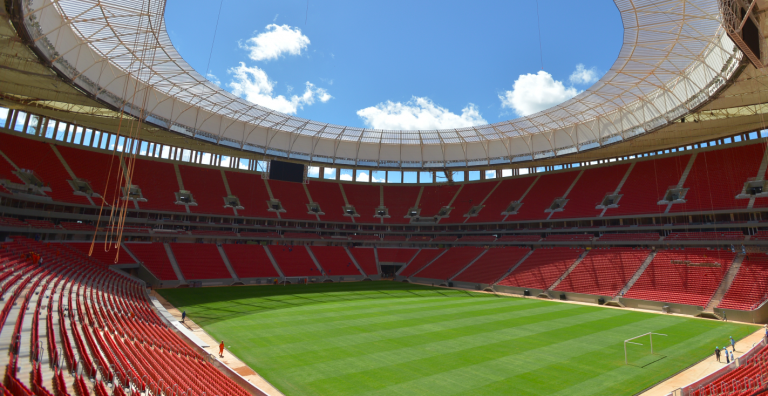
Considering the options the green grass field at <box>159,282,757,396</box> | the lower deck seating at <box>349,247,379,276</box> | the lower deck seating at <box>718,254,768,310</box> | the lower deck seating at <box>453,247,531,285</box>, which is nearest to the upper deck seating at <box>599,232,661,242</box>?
the lower deck seating at <box>718,254,768,310</box>

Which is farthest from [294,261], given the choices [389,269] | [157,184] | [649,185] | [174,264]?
[649,185]

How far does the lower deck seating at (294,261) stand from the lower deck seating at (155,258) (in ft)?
36.1

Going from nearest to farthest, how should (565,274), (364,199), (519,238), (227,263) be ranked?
1. (565,274)
2. (227,263)
3. (519,238)
4. (364,199)

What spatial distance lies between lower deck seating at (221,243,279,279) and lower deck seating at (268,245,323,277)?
1.25 meters

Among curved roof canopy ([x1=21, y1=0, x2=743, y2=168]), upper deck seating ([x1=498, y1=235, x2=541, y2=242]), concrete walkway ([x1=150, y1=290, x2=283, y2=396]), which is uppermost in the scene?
curved roof canopy ([x1=21, y1=0, x2=743, y2=168])

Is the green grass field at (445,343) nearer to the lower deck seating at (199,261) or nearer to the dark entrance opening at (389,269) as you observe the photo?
the lower deck seating at (199,261)

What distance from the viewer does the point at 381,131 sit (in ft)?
152

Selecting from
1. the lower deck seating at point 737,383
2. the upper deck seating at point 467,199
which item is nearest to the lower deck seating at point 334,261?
the upper deck seating at point 467,199

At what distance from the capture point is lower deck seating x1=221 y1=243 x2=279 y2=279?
4025 cm

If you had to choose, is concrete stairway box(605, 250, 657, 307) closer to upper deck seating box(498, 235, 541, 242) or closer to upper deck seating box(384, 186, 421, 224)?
upper deck seating box(498, 235, 541, 242)

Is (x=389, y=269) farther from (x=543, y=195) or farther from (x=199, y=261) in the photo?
(x=199, y=261)

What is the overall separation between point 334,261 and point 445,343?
98.3 ft

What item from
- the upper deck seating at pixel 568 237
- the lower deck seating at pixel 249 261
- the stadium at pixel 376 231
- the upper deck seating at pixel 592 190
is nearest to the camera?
the stadium at pixel 376 231

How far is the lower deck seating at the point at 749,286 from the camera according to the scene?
2533cm
